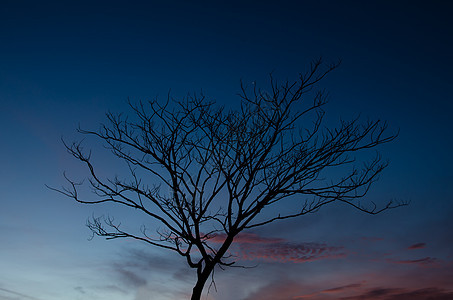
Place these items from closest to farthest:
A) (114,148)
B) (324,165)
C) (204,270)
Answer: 1. (204,270)
2. (324,165)
3. (114,148)

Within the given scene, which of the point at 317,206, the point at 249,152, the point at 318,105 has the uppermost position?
the point at 318,105

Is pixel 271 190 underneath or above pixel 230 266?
above

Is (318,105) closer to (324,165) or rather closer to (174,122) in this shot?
(324,165)

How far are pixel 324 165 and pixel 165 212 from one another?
9.14 ft

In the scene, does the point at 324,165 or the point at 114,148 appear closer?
the point at 324,165

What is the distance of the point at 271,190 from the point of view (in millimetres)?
6383

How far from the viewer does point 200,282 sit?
601 centimetres

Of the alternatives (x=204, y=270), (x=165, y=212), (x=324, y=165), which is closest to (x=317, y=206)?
(x=324, y=165)

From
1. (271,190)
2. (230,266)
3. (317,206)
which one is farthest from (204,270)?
(317,206)

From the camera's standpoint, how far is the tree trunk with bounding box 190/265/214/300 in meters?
5.95

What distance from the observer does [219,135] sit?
666 cm

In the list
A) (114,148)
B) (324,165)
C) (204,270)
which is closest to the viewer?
(204,270)

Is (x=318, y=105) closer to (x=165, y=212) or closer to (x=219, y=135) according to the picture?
(x=219, y=135)

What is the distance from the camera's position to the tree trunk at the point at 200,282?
5.95 m
